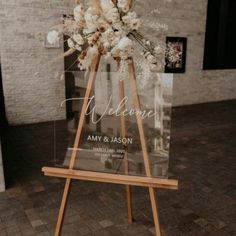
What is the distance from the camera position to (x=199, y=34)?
8.15m

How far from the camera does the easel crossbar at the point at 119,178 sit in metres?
1.85

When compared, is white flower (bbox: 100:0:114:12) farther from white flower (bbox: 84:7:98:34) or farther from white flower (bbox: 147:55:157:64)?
white flower (bbox: 147:55:157:64)

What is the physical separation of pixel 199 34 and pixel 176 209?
6.28 meters

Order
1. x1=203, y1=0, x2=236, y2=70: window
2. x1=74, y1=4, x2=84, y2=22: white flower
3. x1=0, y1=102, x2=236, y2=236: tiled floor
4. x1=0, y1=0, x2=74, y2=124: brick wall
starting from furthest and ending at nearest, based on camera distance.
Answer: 1. x1=203, y1=0, x2=236, y2=70: window
2. x1=0, y1=0, x2=74, y2=124: brick wall
3. x1=0, y1=102, x2=236, y2=236: tiled floor
4. x1=74, y1=4, x2=84, y2=22: white flower

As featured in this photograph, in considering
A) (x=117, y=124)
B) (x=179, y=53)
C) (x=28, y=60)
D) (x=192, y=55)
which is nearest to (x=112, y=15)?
(x=117, y=124)

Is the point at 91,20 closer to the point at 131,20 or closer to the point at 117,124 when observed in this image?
the point at 131,20

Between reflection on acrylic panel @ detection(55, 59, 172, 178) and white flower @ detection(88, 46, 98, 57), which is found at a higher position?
white flower @ detection(88, 46, 98, 57)

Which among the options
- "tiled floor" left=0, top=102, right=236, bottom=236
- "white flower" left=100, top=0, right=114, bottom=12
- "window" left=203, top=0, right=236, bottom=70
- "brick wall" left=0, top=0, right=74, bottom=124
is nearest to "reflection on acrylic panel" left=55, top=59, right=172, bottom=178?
"white flower" left=100, top=0, right=114, bottom=12

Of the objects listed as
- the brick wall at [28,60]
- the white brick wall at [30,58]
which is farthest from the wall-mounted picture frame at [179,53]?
the brick wall at [28,60]

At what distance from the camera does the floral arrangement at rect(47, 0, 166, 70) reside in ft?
5.77

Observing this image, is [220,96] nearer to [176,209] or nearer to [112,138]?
[176,209]

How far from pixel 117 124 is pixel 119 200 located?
1.38 m

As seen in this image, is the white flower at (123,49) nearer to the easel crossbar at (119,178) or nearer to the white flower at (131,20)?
the white flower at (131,20)

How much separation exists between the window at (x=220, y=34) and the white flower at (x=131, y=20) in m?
7.10
